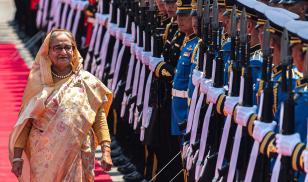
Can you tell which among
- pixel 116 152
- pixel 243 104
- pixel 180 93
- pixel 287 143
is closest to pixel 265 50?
pixel 243 104

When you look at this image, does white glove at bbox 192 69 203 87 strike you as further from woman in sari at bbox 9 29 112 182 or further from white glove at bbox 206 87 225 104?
Answer: woman in sari at bbox 9 29 112 182

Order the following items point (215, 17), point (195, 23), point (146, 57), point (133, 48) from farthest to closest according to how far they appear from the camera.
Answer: point (133, 48)
point (146, 57)
point (195, 23)
point (215, 17)

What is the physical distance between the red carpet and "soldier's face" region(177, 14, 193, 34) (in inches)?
87.6

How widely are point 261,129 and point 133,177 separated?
14.9ft

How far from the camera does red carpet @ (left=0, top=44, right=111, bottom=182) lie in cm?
1211

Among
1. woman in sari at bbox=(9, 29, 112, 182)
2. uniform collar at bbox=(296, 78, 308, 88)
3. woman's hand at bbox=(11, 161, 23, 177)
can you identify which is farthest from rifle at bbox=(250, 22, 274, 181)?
woman's hand at bbox=(11, 161, 23, 177)

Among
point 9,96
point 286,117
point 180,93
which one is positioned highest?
point 286,117

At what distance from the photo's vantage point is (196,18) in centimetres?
970

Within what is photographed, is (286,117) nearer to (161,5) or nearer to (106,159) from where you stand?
(106,159)

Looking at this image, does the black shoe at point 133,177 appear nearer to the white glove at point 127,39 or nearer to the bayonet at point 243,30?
the white glove at point 127,39

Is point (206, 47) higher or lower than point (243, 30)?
lower

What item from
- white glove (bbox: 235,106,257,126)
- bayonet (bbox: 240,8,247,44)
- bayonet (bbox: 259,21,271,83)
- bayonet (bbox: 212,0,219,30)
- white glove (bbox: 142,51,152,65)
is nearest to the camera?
bayonet (bbox: 259,21,271,83)

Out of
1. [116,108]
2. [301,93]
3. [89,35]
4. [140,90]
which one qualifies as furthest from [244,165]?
[89,35]

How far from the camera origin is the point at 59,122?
8.51 m
